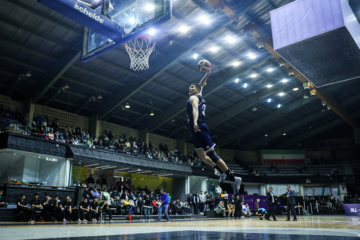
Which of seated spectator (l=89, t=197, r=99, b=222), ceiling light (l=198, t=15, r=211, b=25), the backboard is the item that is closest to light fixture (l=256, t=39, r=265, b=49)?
ceiling light (l=198, t=15, r=211, b=25)

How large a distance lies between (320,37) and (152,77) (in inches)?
505

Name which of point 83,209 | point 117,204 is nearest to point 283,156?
point 117,204

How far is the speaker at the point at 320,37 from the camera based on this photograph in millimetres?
9695

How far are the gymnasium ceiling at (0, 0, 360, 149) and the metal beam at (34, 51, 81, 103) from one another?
61mm

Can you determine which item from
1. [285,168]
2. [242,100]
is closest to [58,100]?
[242,100]

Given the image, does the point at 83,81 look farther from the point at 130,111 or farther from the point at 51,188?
the point at 51,188

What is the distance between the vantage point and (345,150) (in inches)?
1527

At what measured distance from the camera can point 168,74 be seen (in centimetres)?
2248

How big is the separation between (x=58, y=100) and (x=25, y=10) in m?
8.82

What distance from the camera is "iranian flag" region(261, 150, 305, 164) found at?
39219 millimetres

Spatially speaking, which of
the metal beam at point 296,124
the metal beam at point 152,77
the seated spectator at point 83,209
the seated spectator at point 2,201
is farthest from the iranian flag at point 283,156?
the seated spectator at point 2,201

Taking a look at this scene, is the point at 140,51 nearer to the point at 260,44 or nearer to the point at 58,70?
the point at 58,70

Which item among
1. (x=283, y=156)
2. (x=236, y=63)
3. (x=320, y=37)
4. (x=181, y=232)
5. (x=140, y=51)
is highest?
(x=236, y=63)

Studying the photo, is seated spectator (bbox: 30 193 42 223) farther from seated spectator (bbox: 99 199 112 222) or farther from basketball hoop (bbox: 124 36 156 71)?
basketball hoop (bbox: 124 36 156 71)
